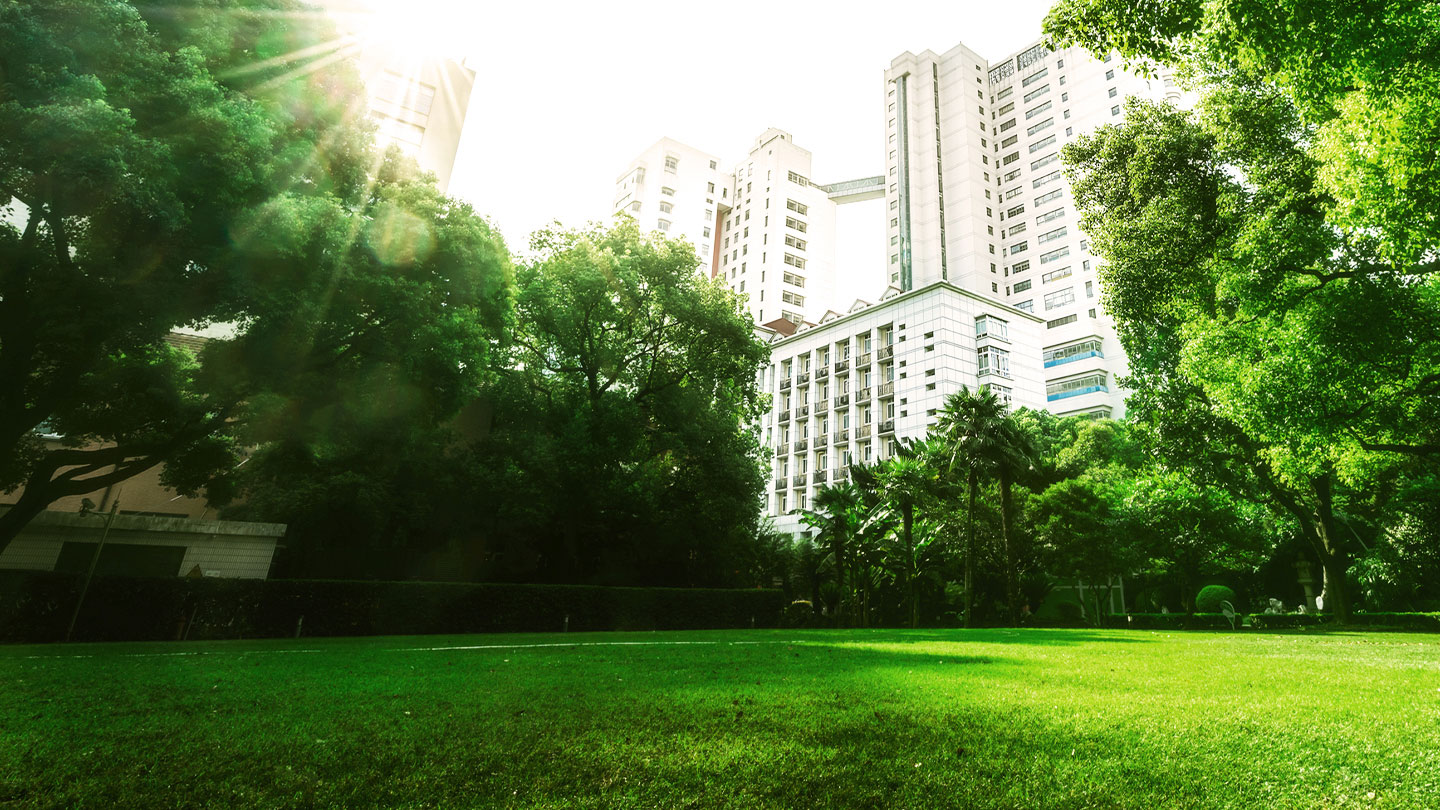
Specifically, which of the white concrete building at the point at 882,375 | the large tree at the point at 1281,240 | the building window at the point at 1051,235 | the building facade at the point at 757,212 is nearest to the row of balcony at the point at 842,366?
the white concrete building at the point at 882,375

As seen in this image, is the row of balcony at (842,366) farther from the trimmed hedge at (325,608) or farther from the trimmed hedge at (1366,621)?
the trimmed hedge at (325,608)

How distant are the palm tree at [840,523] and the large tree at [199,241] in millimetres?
21663

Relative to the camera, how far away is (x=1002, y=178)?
288 ft

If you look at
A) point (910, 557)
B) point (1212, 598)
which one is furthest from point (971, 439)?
point (1212, 598)

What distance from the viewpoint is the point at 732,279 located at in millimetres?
95938

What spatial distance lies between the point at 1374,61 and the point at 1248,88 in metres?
11.5

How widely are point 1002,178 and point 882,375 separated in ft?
149

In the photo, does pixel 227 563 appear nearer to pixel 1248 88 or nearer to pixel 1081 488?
pixel 1248 88

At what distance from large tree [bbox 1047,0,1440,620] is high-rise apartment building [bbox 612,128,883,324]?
66.2 meters

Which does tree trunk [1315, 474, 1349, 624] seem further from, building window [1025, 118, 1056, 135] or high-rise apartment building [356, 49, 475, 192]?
building window [1025, 118, 1056, 135]

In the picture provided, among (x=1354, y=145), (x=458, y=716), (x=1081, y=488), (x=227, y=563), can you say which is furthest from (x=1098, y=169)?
(x=227, y=563)

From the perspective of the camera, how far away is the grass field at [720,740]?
337 centimetres

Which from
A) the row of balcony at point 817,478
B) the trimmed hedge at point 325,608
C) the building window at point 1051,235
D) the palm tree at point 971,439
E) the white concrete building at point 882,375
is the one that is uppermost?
the building window at point 1051,235

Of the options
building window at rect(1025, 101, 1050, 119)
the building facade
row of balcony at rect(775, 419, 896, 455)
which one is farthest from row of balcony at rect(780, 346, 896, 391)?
building window at rect(1025, 101, 1050, 119)
